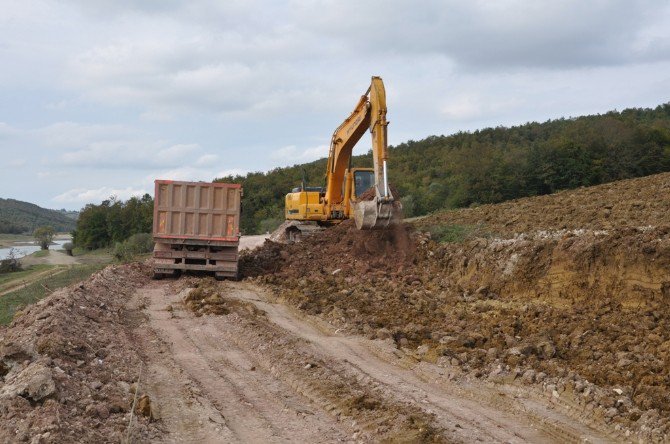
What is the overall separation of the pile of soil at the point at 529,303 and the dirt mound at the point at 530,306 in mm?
20

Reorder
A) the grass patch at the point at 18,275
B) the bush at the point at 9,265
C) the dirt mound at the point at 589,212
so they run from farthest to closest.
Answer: the bush at the point at 9,265 < the grass patch at the point at 18,275 < the dirt mound at the point at 589,212

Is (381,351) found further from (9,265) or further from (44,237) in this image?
(44,237)

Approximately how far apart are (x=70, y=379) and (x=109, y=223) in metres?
56.1

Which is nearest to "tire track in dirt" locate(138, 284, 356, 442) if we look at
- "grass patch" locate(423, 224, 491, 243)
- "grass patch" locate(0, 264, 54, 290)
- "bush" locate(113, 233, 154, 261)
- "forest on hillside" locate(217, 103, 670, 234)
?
"grass patch" locate(423, 224, 491, 243)

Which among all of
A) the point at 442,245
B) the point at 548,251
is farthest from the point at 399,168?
the point at 548,251

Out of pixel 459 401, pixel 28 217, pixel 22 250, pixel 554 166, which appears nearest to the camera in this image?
pixel 459 401

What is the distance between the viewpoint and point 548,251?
12.8m

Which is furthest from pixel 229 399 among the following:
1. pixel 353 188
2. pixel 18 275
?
pixel 18 275

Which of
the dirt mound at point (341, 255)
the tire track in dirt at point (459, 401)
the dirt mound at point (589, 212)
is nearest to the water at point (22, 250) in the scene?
the dirt mound at point (341, 255)

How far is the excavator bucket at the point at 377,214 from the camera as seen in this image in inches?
595

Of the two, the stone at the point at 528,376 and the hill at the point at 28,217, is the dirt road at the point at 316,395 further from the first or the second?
the hill at the point at 28,217

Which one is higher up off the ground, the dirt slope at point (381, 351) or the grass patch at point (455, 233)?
the grass patch at point (455, 233)

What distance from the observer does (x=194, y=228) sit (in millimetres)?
16984

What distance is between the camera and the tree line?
59.1 meters
